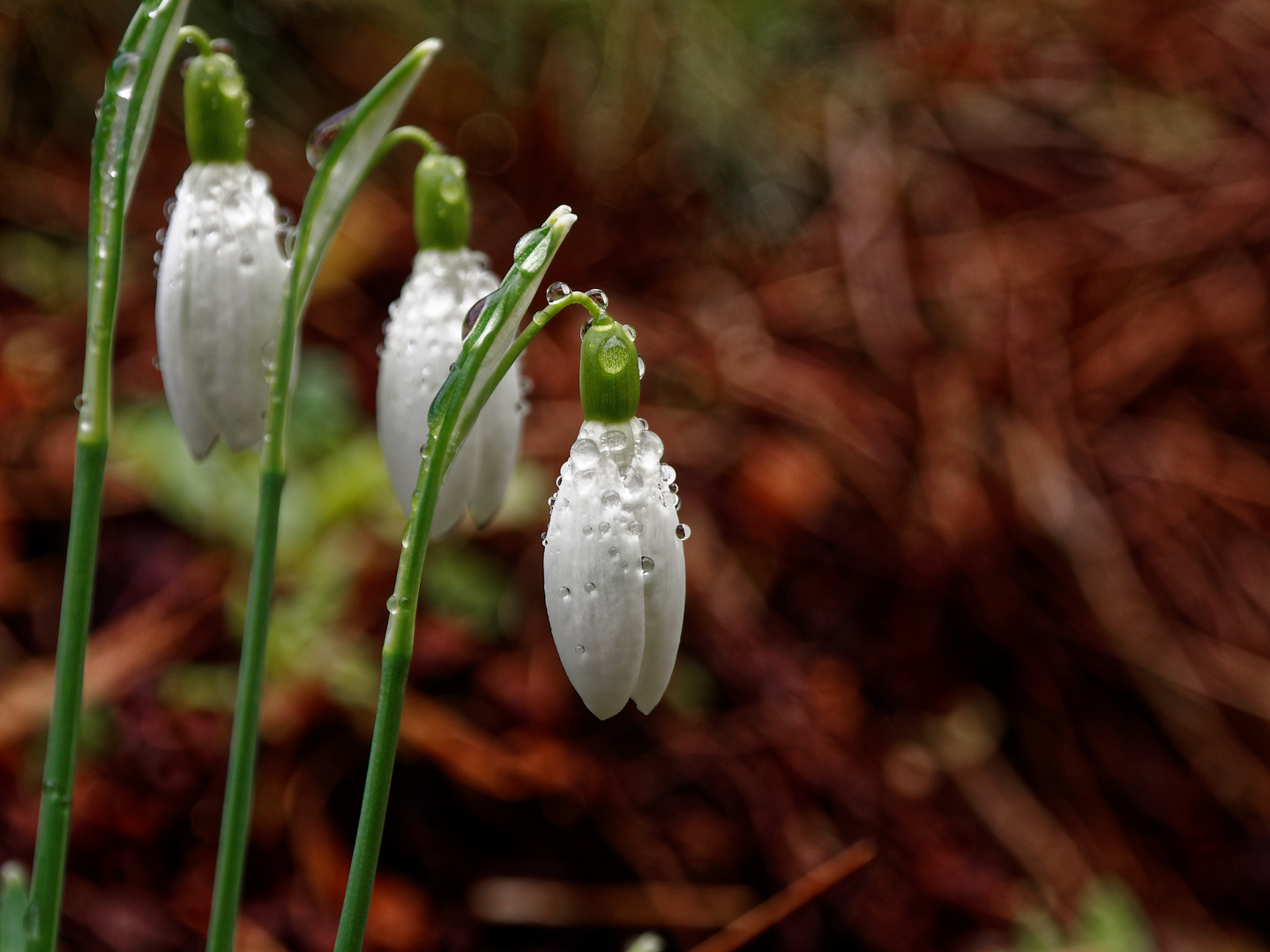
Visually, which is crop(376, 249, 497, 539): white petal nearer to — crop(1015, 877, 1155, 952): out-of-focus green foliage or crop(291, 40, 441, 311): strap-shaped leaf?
crop(291, 40, 441, 311): strap-shaped leaf

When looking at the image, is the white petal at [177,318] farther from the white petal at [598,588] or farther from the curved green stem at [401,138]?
the white petal at [598,588]

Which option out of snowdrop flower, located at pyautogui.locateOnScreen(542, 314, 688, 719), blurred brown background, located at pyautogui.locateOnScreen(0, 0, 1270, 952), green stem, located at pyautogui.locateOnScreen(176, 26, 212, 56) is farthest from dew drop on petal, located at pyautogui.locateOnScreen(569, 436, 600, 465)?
blurred brown background, located at pyautogui.locateOnScreen(0, 0, 1270, 952)

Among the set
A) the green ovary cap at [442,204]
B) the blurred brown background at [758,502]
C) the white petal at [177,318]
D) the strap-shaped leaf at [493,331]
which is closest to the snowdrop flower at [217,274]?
the white petal at [177,318]

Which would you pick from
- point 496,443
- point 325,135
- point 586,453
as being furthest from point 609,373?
point 325,135

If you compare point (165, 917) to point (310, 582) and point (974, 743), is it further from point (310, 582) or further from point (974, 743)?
point (974, 743)

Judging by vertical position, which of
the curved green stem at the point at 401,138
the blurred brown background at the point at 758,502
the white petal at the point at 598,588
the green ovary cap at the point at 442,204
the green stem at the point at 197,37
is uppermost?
the green stem at the point at 197,37

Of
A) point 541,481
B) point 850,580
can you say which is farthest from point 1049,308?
point 541,481
